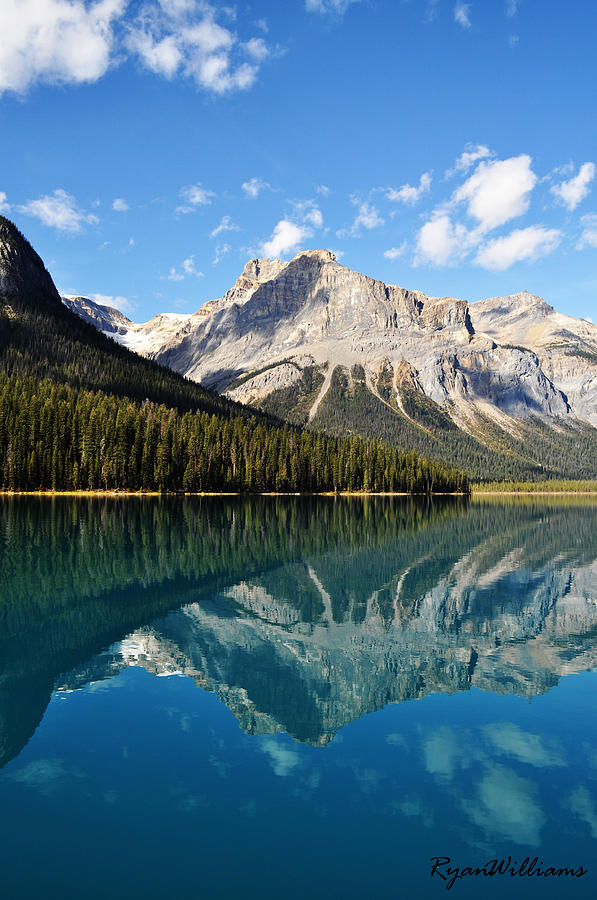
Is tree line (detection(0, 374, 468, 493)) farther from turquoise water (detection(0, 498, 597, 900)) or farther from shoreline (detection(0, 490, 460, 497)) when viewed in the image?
turquoise water (detection(0, 498, 597, 900))

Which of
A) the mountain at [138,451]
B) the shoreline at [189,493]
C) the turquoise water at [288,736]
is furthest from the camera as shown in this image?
the shoreline at [189,493]

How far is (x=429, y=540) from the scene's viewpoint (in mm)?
64562

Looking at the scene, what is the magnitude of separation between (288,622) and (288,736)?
39.0 ft

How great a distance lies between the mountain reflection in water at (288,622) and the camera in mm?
18953

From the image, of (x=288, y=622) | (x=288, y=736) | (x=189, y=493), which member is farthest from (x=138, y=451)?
(x=288, y=736)

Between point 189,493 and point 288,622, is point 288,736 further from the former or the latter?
point 189,493

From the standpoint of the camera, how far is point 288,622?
27.6 meters

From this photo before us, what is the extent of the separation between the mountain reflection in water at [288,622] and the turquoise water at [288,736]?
0.46 ft

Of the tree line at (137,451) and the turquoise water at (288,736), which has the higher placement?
the tree line at (137,451)

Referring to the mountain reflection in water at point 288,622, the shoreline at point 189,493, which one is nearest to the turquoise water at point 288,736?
the mountain reflection in water at point 288,622

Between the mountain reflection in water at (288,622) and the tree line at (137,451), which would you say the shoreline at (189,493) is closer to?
the tree line at (137,451)

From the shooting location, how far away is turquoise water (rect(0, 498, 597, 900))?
10.3 meters

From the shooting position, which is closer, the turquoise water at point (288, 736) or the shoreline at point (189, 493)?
the turquoise water at point (288, 736)

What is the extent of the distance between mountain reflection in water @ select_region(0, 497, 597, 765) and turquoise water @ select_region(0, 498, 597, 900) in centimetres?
14
